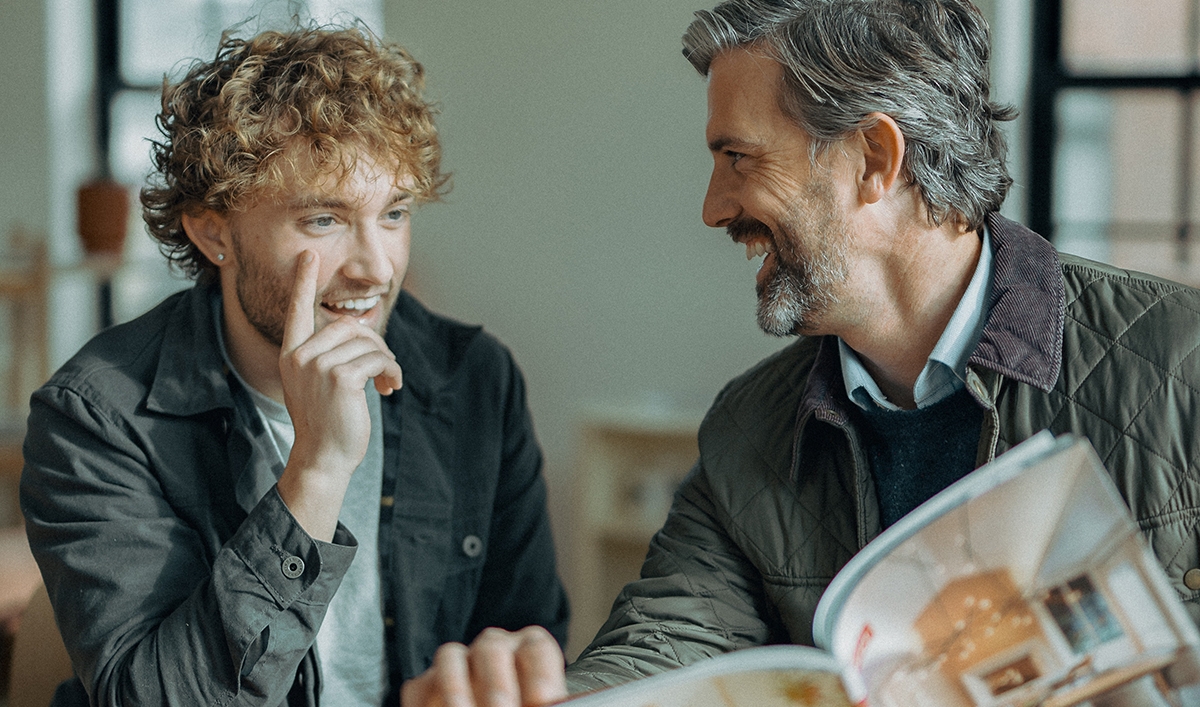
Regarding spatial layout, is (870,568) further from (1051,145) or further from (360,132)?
(1051,145)

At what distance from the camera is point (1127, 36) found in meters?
2.71

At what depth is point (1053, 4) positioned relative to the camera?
2707mm

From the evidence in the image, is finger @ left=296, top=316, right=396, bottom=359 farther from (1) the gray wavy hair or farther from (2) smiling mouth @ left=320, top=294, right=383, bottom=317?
(1) the gray wavy hair

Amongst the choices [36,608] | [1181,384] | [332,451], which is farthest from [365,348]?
[1181,384]

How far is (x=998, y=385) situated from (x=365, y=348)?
679 mm

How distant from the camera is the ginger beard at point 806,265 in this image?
1157 mm

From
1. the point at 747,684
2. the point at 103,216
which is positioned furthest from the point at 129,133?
the point at 747,684

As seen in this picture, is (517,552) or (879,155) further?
(517,552)

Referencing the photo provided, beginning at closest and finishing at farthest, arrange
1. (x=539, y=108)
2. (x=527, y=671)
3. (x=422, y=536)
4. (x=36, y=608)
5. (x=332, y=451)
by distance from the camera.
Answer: (x=527, y=671) → (x=332, y=451) → (x=36, y=608) → (x=422, y=536) → (x=539, y=108)

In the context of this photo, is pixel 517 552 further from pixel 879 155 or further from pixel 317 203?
pixel 879 155

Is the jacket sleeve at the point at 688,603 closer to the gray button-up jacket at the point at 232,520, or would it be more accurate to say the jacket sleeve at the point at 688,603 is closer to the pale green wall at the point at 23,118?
the gray button-up jacket at the point at 232,520

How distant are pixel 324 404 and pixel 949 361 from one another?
66 cm

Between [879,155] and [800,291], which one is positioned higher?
[879,155]

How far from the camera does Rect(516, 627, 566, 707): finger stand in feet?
2.40
